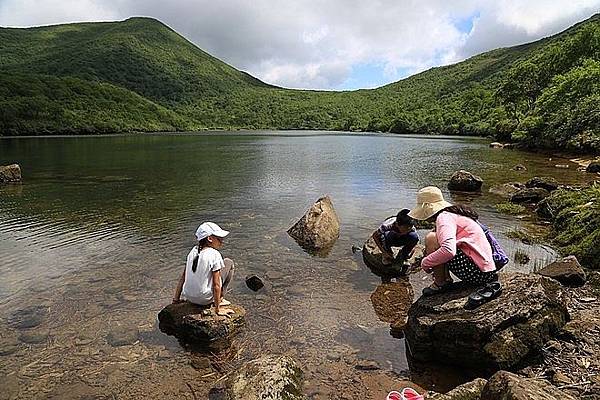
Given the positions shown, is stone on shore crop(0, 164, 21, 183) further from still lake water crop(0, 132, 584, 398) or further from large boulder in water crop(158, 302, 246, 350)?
large boulder in water crop(158, 302, 246, 350)

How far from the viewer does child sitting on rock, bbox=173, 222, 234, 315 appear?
798 cm

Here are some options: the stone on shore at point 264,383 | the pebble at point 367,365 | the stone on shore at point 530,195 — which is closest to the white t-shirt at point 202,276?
the stone on shore at point 264,383

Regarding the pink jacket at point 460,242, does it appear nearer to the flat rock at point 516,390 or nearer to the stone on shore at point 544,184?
the flat rock at point 516,390

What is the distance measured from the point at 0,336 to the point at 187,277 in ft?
12.1

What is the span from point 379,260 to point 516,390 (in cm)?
715

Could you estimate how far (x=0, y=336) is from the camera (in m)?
8.38

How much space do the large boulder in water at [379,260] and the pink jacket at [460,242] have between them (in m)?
3.99

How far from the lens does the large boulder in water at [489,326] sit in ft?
21.5

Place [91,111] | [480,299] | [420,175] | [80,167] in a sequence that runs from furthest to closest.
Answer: [91,111]
[80,167]
[420,175]
[480,299]

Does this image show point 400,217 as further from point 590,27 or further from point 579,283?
point 590,27

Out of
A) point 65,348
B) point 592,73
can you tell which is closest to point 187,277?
point 65,348

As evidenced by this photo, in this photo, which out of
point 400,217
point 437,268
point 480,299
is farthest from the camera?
point 400,217

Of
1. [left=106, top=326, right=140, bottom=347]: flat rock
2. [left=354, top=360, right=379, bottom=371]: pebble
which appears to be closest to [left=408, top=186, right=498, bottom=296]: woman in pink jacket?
[left=354, top=360, right=379, bottom=371]: pebble

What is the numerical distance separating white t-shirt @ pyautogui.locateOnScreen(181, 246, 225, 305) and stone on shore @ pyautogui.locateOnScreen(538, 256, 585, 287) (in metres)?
7.00
